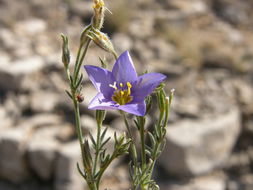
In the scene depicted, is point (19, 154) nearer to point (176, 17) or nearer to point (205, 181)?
point (205, 181)

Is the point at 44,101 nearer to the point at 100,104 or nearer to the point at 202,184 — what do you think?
the point at 202,184

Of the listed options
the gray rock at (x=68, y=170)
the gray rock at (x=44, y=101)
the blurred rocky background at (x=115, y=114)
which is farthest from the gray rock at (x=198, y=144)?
the gray rock at (x=44, y=101)

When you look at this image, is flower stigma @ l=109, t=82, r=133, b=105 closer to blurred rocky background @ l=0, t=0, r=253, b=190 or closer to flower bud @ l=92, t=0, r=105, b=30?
flower bud @ l=92, t=0, r=105, b=30

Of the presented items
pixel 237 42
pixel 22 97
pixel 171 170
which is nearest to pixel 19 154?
pixel 22 97

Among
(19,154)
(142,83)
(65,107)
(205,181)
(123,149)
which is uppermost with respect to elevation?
(142,83)

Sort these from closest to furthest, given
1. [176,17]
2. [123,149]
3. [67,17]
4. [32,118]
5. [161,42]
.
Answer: [123,149]
[32,118]
[161,42]
[67,17]
[176,17]

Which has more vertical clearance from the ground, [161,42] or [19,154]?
[161,42]

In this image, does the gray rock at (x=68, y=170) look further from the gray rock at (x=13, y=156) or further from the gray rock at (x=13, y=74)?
the gray rock at (x=13, y=74)

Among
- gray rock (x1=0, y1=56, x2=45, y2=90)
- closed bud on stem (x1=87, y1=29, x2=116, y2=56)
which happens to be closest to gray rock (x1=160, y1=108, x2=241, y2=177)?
gray rock (x1=0, y1=56, x2=45, y2=90)
